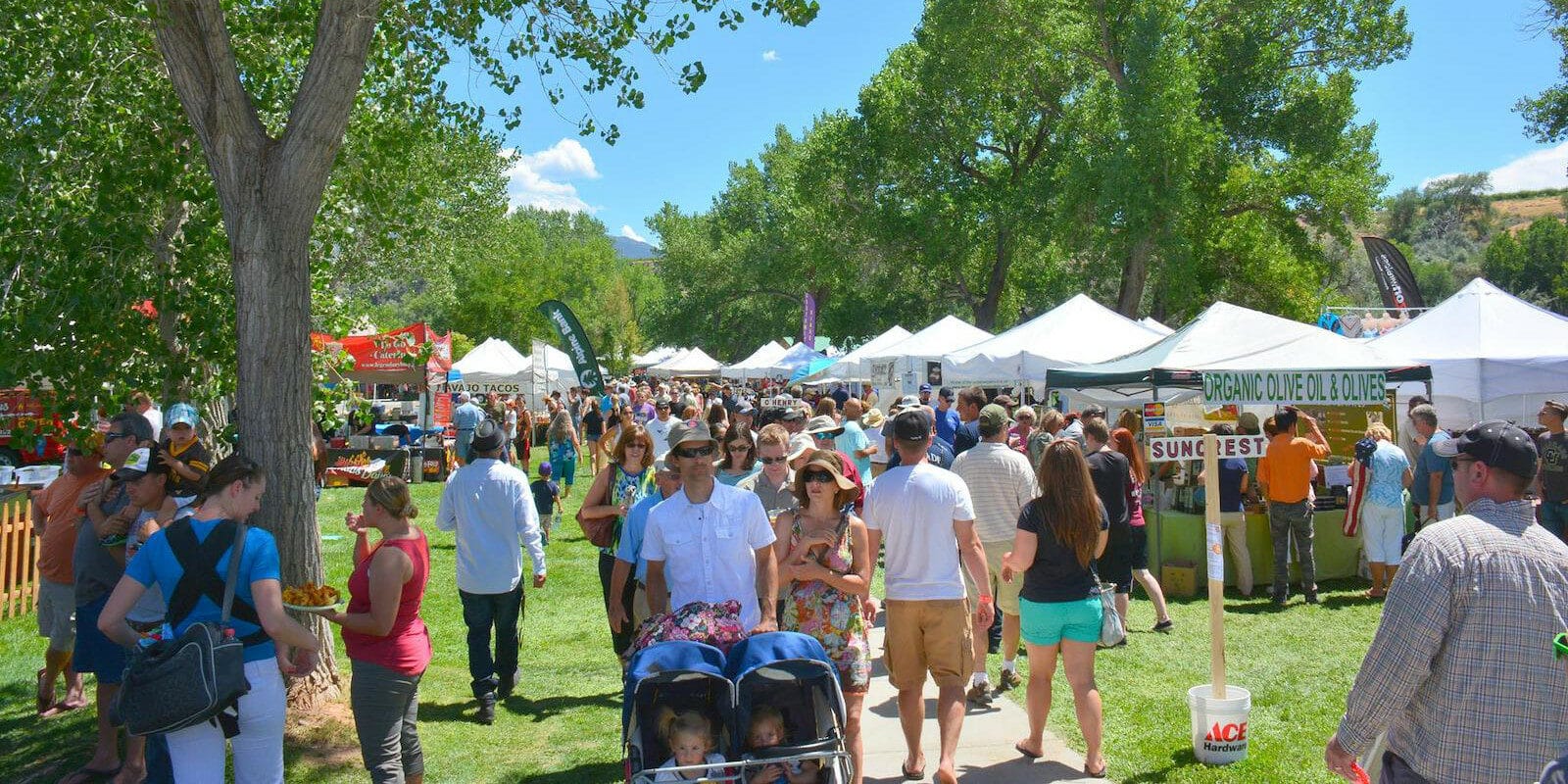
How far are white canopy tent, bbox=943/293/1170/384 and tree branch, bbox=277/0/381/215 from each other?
11.2m

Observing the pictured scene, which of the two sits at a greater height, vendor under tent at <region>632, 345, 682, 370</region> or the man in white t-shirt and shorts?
vendor under tent at <region>632, 345, 682, 370</region>

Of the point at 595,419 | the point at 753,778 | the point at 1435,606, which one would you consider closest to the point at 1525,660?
the point at 1435,606

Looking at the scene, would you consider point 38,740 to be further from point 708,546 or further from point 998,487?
point 998,487

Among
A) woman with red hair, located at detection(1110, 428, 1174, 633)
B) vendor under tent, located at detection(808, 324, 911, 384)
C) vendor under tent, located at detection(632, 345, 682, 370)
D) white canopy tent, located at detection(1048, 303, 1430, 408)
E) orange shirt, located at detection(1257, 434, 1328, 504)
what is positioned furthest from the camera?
vendor under tent, located at detection(632, 345, 682, 370)

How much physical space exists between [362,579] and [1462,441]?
4.26m

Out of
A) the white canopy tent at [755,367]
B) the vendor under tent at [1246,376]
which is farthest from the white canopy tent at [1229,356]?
the white canopy tent at [755,367]

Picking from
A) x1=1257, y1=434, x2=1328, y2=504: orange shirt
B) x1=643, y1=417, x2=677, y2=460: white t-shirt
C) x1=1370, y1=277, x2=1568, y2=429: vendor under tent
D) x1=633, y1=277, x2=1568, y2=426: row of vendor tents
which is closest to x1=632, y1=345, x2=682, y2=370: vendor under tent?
x1=633, y1=277, x2=1568, y2=426: row of vendor tents

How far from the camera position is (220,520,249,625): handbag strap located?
12.9 feet

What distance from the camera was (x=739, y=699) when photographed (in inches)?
151

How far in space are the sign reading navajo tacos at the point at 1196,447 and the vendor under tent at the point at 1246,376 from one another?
3.64 m

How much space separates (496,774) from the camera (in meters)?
5.88

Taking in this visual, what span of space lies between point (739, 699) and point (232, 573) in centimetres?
189

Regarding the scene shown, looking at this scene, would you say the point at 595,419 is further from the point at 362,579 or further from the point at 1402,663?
the point at 1402,663

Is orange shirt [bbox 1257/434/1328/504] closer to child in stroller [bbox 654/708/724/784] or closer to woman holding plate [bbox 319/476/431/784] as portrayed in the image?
child in stroller [bbox 654/708/724/784]
